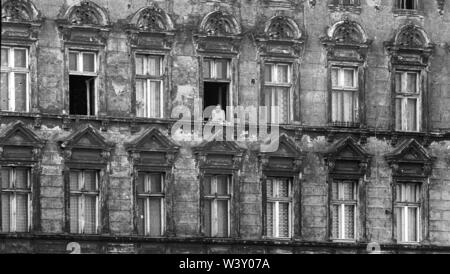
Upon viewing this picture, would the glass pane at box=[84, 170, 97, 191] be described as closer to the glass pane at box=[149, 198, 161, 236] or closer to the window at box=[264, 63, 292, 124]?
the glass pane at box=[149, 198, 161, 236]

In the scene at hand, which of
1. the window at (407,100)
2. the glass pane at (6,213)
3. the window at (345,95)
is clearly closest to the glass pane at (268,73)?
the window at (345,95)

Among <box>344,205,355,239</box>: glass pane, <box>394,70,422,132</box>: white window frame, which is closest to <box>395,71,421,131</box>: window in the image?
<box>394,70,422,132</box>: white window frame

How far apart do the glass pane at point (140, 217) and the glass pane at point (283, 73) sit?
5.48 meters

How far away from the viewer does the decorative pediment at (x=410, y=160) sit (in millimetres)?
72375

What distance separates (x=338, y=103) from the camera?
237 ft

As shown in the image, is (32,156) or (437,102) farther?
(437,102)

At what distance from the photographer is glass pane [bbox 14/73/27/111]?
6762 cm

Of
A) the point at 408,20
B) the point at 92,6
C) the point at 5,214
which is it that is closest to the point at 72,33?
the point at 92,6

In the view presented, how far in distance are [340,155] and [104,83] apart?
7.44 metres

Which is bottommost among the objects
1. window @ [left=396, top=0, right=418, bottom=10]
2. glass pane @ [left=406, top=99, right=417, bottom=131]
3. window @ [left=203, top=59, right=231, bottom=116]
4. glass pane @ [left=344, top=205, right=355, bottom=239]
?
glass pane @ [left=344, top=205, right=355, bottom=239]

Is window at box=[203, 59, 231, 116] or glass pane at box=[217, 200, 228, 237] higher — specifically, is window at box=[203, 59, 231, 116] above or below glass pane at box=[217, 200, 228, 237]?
above

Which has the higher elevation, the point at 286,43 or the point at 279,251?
the point at 286,43

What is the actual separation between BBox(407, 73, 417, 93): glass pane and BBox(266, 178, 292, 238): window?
4890 millimetres

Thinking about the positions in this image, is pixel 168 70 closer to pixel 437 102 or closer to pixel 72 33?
pixel 72 33
